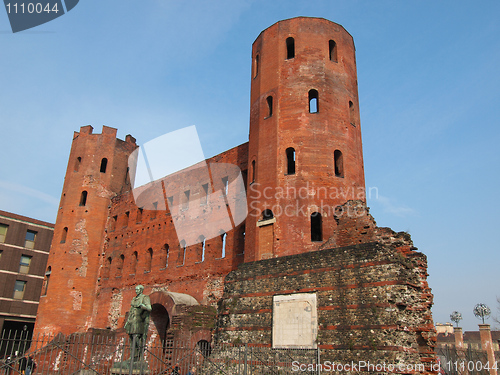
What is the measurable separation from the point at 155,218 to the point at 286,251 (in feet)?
38.8

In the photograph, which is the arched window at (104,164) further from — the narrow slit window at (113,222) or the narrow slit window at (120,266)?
the narrow slit window at (120,266)

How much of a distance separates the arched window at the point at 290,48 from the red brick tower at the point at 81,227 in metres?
15.5

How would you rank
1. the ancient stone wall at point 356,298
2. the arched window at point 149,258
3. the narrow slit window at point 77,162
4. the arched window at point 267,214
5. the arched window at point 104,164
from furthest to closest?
the arched window at point 104,164
the narrow slit window at point 77,162
the arched window at point 149,258
the arched window at point 267,214
the ancient stone wall at point 356,298

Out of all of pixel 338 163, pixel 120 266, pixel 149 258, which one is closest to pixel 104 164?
pixel 120 266

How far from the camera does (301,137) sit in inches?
677

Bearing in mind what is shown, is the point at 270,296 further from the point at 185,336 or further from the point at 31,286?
the point at 31,286

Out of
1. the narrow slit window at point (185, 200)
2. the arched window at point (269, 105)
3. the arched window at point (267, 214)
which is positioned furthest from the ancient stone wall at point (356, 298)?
the narrow slit window at point (185, 200)

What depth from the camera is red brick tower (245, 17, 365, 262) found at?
1625cm

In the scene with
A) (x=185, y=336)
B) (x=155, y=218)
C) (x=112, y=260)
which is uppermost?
(x=155, y=218)

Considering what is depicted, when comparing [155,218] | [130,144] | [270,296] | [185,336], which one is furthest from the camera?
[130,144]

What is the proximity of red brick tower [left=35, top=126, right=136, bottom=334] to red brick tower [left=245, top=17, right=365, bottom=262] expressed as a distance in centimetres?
1406

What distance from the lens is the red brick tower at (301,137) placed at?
16250mm

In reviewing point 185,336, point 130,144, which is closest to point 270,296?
point 185,336

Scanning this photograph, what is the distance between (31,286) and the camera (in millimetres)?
33906
